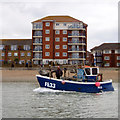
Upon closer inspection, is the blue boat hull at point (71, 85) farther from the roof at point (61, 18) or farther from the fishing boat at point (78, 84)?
the roof at point (61, 18)

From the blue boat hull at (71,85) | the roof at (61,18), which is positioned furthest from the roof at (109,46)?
the blue boat hull at (71,85)

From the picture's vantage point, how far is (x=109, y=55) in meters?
91.4

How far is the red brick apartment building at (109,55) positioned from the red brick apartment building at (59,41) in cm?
1384

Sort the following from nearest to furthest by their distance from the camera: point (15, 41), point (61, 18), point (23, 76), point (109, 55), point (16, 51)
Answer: point (23, 76) → point (61, 18) → point (16, 51) → point (109, 55) → point (15, 41)

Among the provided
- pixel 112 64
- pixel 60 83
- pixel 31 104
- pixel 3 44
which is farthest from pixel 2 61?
pixel 31 104

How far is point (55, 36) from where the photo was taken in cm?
8125

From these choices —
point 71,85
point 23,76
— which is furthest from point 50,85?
point 23,76

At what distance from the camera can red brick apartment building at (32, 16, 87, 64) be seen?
80312mm

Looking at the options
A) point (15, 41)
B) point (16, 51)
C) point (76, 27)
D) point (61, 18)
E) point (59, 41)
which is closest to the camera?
point (76, 27)

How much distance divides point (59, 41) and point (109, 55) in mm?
21604

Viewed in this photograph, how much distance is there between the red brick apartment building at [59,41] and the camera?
263 ft

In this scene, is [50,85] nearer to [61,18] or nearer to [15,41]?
[61,18]

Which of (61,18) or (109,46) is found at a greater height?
(61,18)

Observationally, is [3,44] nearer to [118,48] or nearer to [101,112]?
[118,48]
